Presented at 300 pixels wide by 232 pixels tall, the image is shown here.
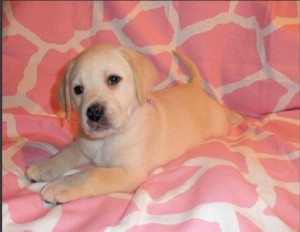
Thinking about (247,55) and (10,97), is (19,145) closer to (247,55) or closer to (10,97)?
(10,97)

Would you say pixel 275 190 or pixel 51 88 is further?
pixel 51 88

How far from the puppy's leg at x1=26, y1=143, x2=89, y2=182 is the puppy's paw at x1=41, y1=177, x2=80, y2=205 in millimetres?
153

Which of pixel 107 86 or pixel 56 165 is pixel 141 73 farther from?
pixel 56 165

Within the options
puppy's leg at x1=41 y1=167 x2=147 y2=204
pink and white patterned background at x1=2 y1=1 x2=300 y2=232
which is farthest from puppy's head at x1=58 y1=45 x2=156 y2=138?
pink and white patterned background at x1=2 y1=1 x2=300 y2=232

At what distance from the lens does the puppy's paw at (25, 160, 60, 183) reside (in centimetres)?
164

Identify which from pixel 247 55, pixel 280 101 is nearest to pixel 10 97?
pixel 247 55

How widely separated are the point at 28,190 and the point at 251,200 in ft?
2.61

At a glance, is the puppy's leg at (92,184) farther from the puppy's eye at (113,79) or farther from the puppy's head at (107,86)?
the puppy's eye at (113,79)

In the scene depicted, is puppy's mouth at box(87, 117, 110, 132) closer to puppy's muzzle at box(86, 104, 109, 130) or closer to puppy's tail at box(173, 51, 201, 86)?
puppy's muzzle at box(86, 104, 109, 130)

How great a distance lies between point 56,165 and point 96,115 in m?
0.33

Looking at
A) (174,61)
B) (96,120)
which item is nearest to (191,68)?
(174,61)

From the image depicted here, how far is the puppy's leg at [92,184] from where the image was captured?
146cm

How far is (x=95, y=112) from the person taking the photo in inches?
60.4

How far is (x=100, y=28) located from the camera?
2389 millimetres
